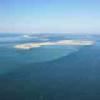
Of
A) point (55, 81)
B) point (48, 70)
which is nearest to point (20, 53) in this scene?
point (48, 70)

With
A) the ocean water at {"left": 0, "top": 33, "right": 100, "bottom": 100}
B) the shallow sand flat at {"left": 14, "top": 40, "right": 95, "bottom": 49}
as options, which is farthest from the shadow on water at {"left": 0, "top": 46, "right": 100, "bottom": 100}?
the shallow sand flat at {"left": 14, "top": 40, "right": 95, "bottom": 49}

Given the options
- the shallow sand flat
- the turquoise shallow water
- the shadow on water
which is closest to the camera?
the shadow on water

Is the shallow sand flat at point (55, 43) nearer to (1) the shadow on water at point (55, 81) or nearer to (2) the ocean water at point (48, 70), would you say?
(2) the ocean water at point (48, 70)

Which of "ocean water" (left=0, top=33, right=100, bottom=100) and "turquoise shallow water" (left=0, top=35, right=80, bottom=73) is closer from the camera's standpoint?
"ocean water" (left=0, top=33, right=100, bottom=100)

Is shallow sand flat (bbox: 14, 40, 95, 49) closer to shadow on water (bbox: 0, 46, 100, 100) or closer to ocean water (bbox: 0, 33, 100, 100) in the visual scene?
ocean water (bbox: 0, 33, 100, 100)

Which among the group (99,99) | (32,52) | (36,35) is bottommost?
(99,99)

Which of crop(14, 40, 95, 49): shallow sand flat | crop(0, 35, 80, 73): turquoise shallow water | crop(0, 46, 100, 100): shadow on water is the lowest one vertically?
crop(0, 46, 100, 100): shadow on water

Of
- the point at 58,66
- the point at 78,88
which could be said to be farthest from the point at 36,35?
the point at 78,88

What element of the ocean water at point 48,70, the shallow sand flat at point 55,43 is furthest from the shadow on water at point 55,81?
the shallow sand flat at point 55,43

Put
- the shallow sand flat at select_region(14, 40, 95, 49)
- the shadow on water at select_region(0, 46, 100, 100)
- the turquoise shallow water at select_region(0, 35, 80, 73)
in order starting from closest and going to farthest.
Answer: the shadow on water at select_region(0, 46, 100, 100)
the turquoise shallow water at select_region(0, 35, 80, 73)
the shallow sand flat at select_region(14, 40, 95, 49)

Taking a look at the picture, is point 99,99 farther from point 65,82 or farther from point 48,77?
point 48,77
